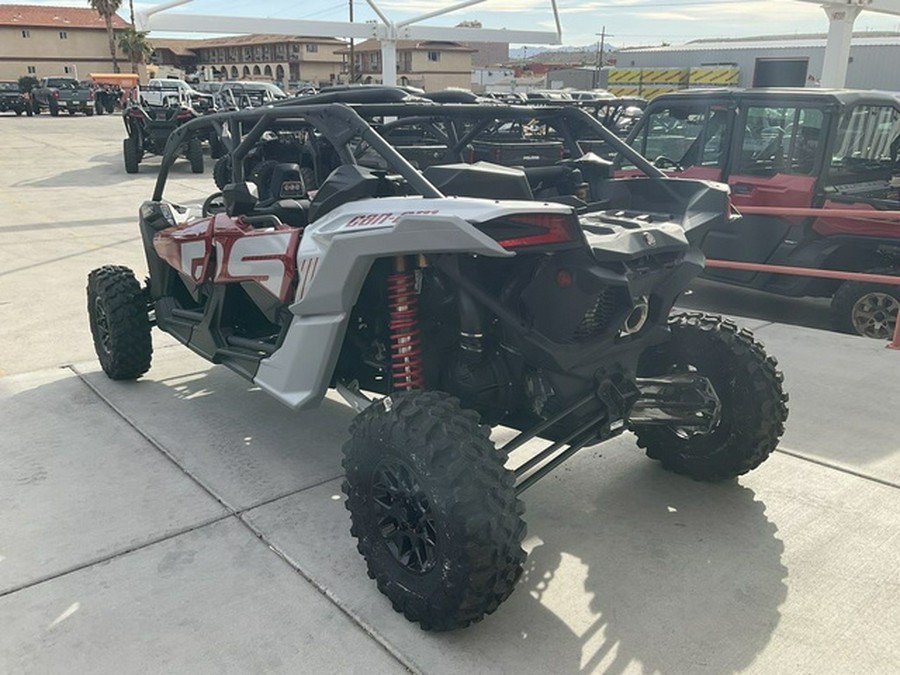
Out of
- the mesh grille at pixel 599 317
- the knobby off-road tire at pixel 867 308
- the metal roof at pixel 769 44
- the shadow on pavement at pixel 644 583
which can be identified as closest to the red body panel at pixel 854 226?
the knobby off-road tire at pixel 867 308

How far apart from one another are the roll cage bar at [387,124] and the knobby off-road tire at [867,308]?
336cm

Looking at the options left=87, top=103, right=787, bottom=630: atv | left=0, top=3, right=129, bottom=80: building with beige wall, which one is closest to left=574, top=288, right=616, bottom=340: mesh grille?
left=87, top=103, right=787, bottom=630: atv

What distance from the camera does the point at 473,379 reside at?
317 cm

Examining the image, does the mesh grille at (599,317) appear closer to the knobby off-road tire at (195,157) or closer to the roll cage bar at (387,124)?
the roll cage bar at (387,124)

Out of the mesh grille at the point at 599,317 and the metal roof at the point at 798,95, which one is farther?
the metal roof at the point at 798,95

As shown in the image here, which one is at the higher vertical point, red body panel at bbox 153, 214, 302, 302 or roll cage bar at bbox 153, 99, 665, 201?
roll cage bar at bbox 153, 99, 665, 201

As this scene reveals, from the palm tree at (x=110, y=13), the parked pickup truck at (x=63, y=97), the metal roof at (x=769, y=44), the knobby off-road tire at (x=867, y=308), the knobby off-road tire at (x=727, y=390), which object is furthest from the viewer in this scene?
the palm tree at (x=110, y=13)

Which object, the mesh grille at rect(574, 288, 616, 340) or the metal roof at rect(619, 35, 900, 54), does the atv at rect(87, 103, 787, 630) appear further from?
the metal roof at rect(619, 35, 900, 54)

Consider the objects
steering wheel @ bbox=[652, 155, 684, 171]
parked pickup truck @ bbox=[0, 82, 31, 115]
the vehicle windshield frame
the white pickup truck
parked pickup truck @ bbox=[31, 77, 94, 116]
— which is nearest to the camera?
the vehicle windshield frame

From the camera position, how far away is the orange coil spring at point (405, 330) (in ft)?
9.86

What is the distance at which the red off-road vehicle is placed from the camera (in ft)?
20.6

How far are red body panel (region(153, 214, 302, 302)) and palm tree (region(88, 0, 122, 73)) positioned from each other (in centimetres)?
6994

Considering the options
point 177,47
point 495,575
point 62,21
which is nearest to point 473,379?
point 495,575

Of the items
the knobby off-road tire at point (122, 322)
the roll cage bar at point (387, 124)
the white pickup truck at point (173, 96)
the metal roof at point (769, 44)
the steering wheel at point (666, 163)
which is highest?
the metal roof at point (769, 44)
